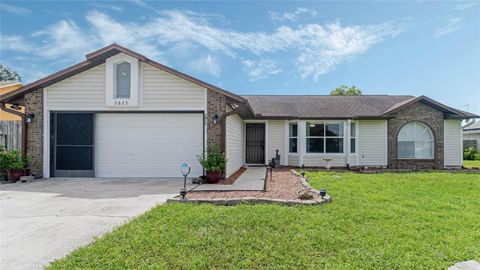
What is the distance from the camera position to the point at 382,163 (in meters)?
13.9

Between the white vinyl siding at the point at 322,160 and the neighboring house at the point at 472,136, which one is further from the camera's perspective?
the neighboring house at the point at 472,136

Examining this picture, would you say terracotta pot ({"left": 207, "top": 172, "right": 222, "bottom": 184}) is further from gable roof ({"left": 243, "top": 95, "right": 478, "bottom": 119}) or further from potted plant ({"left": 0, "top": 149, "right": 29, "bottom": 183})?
potted plant ({"left": 0, "top": 149, "right": 29, "bottom": 183})

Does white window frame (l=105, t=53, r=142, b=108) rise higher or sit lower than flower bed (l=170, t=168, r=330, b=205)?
higher

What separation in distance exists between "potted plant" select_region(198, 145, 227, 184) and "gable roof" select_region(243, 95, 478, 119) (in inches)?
204

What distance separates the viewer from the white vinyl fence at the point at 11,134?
34.8 feet

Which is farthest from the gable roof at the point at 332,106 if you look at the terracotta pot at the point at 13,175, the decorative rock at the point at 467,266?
the decorative rock at the point at 467,266

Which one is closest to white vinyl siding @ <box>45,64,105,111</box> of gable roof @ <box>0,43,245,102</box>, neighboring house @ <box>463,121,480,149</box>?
gable roof @ <box>0,43,245,102</box>

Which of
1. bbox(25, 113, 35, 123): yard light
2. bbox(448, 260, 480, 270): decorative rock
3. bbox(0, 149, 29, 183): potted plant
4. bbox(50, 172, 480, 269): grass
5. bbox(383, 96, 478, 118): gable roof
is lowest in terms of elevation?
bbox(50, 172, 480, 269): grass

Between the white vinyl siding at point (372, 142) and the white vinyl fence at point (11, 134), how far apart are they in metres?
15.3

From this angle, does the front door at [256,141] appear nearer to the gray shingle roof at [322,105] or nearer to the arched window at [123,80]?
the gray shingle roof at [322,105]

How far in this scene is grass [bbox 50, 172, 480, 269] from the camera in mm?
3080

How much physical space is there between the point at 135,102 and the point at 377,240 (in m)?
8.22

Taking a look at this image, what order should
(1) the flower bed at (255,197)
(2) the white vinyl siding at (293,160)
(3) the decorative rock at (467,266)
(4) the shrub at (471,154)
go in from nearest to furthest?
1. (3) the decorative rock at (467,266)
2. (1) the flower bed at (255,197)
3. (2) the white vinyl siding at (293,160)
4. (4) the shrub at (471,154)

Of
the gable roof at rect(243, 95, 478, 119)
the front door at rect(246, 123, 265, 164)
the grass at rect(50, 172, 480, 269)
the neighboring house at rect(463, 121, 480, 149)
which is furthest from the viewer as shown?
the neighboring house at rect(463, 121, 480, 149)
